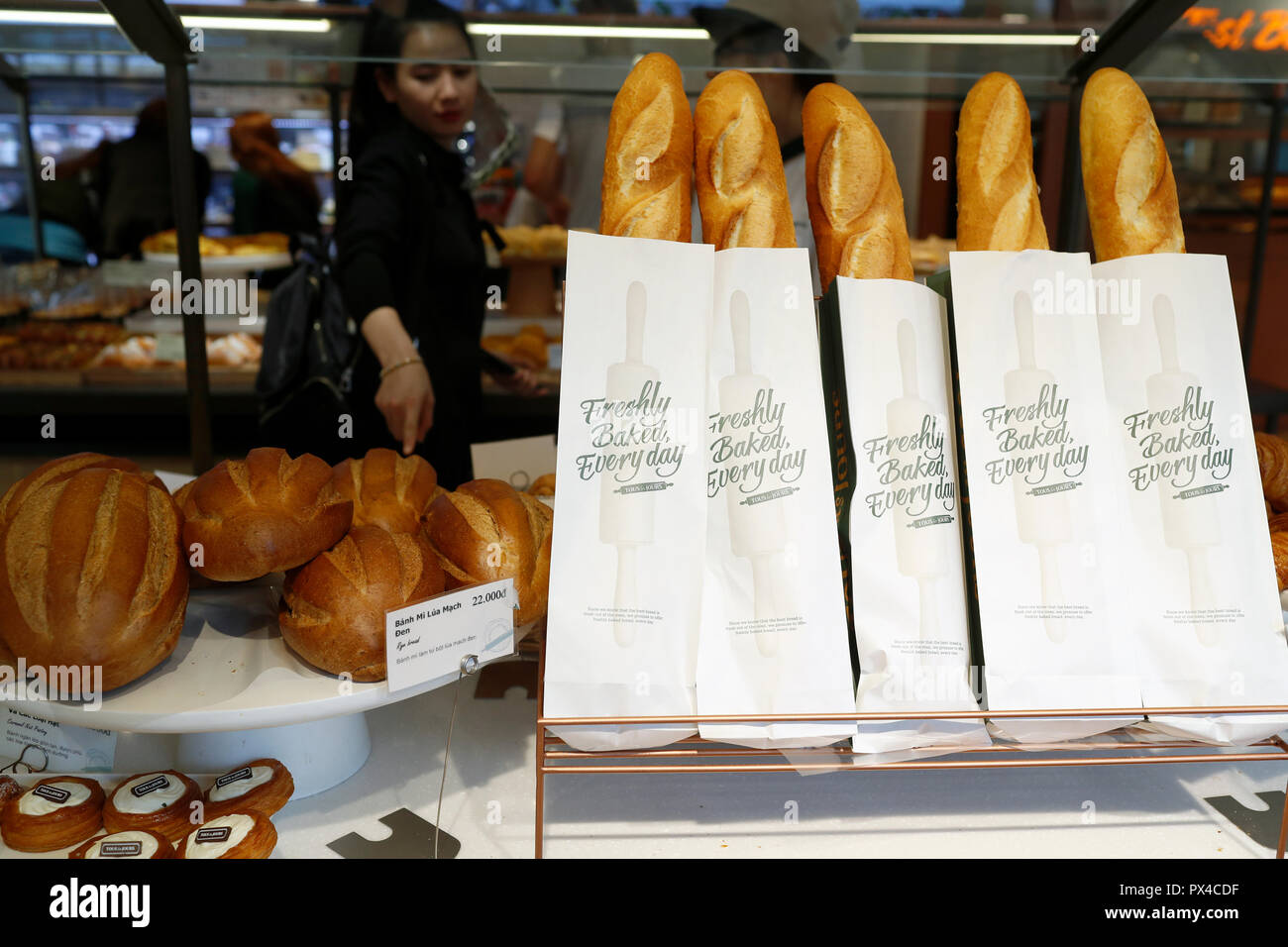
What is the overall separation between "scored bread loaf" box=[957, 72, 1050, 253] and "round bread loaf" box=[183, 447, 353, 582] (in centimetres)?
81

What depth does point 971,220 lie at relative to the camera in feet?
3.62

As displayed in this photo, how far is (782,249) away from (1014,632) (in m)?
0.48

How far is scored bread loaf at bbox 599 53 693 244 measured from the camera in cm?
105

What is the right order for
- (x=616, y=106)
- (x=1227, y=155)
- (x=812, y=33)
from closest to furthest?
(x=616, y=106) → (x=812, y=33) → (x=1227, y=155)

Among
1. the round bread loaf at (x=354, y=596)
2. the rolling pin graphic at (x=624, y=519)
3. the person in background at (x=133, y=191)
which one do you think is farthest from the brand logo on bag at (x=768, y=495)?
the person in background at (x=133, y=191)

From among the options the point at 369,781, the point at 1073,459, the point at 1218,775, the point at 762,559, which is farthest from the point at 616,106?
the point at 1218,775

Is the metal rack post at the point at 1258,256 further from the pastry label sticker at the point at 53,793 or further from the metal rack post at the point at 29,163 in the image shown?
the metal rack post at the point at 29,163

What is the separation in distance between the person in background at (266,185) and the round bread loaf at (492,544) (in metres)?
2.99

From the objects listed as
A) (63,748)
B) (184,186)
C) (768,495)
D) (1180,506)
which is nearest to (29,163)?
(184,186)

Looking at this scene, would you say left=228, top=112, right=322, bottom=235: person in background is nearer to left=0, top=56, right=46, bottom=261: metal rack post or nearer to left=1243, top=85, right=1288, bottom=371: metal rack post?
left=0, top=56, right=46, bottom=261: metal rack post

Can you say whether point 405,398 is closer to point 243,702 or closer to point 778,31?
point 778,31

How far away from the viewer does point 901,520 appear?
39.2 inches

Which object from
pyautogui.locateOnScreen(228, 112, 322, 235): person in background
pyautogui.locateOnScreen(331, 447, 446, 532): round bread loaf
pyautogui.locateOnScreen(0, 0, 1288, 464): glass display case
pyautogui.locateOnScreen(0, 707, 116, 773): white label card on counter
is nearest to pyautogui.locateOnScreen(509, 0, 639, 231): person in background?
pyautogui.locateOnScreen(0, 0, 1288, 464): glass display case
